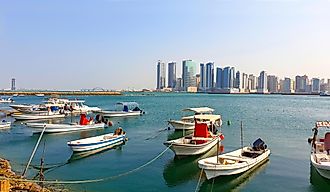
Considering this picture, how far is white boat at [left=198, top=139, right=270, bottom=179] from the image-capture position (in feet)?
61.0

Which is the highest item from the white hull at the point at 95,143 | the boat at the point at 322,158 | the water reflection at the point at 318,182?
the boat at the point at 322,158

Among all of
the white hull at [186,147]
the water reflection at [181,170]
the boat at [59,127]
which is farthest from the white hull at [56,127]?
the water reflection at [181,170]

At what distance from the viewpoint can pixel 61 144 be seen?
104 ft

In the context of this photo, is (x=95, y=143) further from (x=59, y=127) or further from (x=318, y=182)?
(x=318, y=182)

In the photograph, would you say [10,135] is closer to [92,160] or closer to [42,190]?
[92,160]

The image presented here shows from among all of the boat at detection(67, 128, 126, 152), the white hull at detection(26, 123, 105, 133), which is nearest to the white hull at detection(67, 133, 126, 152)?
the boat at detection(67, 128, 126, 152)

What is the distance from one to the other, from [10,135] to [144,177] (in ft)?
74.6

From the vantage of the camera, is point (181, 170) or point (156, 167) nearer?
point (181, 170)

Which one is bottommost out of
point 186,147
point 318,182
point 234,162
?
point 318,182

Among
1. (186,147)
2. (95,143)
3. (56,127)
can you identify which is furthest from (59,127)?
(186,147)

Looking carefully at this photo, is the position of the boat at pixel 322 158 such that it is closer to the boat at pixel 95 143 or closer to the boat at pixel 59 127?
the boat at pixel 95 143

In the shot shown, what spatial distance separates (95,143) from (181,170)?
28.7ft

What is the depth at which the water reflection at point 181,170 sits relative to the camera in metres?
20.1

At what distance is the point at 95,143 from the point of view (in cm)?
2775
